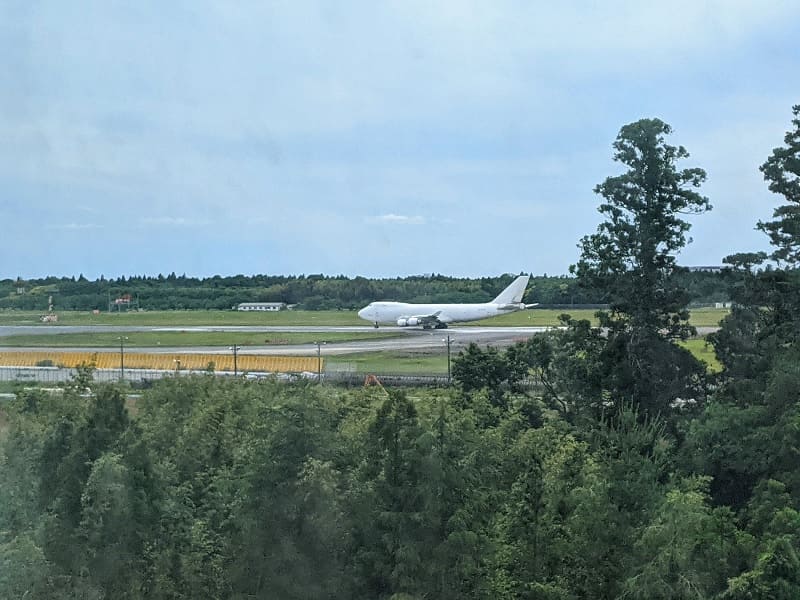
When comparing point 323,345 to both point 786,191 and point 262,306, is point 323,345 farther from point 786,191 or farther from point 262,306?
point 786,191

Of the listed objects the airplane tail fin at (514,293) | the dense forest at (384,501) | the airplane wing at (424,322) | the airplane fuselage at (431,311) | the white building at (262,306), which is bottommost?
the dense forest at (384,501)

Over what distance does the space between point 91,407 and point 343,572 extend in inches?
228

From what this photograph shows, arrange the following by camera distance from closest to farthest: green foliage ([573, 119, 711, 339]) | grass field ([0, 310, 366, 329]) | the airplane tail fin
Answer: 1. green foliage ([573, 119, 711, 339])
2. grass field ([0, 310, 366, 329])
3. the airplane tail fin

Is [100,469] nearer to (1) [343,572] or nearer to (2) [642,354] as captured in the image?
(1) [343,572]

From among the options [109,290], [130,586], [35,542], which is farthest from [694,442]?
[109,290]

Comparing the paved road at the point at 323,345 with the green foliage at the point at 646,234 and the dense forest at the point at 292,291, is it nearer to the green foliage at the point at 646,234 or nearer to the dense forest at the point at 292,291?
the dense forest at the point at 292,291

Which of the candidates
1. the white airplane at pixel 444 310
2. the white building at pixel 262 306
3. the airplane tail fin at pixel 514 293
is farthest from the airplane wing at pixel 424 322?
the white building at pixel 262 306

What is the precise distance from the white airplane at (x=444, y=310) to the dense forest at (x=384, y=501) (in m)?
56.9

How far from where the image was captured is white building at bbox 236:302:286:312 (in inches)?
2795

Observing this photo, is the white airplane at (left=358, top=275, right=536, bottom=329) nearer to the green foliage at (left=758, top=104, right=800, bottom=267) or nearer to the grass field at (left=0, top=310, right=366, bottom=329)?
the grass field at (left=0, top=310, right=366, bottom=329)

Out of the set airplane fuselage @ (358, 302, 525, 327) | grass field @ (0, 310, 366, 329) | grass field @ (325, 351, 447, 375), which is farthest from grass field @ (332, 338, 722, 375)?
airplane fuselage @ (358, 302, 525, 327)

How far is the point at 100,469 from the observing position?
1402 cm

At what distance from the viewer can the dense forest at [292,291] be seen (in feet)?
81.2

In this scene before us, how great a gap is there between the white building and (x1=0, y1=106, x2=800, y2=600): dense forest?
51.0m
